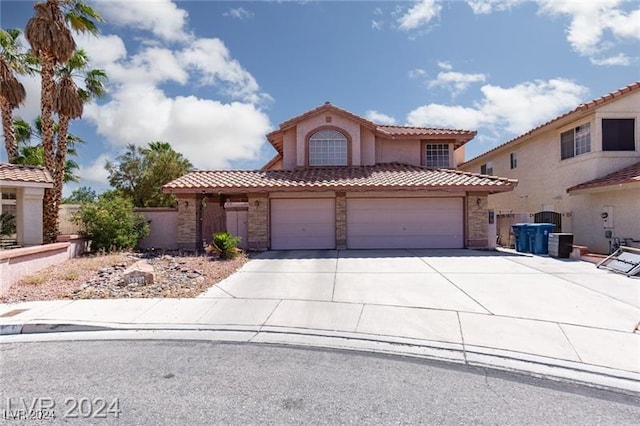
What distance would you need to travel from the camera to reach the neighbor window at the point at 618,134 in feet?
51.2

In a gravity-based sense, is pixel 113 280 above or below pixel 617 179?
below

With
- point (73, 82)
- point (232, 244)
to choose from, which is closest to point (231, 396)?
point (232, 244)

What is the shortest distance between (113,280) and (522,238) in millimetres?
15283

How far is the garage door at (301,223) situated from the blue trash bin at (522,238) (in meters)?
7.96

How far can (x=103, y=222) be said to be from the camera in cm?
1406

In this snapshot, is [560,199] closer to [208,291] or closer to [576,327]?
[576,327]

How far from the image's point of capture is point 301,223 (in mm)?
16594

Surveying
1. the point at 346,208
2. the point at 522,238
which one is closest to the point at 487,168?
the point at 522,238

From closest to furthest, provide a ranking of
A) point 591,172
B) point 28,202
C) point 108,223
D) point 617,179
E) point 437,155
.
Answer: point 28,202 < point 617,179 < point 108,223 < point 591,172 < point 437,155

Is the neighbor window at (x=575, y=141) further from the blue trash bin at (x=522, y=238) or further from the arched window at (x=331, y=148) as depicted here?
the arched window at (x=331, y=148)

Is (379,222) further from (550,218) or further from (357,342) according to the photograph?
(357,342)

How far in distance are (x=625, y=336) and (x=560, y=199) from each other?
1412 centimetres

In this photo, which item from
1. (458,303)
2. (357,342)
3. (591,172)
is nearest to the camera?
(357,342)

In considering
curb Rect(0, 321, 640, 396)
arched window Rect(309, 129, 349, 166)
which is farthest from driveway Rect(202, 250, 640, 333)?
arched window Rect(309, 129, 349, 166)
